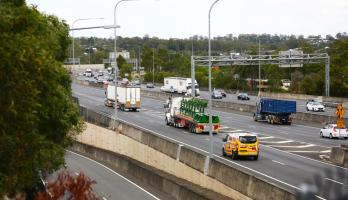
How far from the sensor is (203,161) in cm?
3167

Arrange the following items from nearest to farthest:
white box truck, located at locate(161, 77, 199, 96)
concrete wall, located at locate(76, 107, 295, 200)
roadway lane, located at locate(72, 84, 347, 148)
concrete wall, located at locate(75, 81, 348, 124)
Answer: concrete wall, located at locate(76, 107, 295, 200), roadway lane, located at locate(72, 84, 347, 148), concrete wall, located at locate(75, 81, 348, 124), white box truck, located at locate(161, 77, 199, 96)

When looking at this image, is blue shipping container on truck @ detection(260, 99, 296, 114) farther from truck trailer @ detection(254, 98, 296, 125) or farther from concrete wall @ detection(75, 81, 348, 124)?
concrete wall @ detection(75, 81, 348, 124)

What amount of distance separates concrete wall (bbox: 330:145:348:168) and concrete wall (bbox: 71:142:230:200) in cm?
946

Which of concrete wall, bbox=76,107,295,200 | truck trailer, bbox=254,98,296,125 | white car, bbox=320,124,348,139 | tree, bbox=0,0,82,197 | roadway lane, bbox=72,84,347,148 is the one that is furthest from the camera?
truck trailer, bbox=254,98,296,125

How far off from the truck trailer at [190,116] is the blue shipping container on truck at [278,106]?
9438mm

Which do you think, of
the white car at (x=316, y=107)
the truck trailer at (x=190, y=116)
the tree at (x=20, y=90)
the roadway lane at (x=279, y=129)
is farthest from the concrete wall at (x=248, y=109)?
the tree at (x=20, y=90)

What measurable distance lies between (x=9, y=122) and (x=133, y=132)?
32.4 meters

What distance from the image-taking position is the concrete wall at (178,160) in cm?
2466

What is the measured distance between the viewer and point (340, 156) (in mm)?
37062

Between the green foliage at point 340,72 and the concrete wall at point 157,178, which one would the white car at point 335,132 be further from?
the green foliage at point 340,72

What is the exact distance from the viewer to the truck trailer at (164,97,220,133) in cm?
5378

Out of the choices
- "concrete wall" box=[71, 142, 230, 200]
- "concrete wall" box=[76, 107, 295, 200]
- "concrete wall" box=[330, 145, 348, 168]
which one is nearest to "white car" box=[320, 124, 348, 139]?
"concrete wall" box=[330, 145, 348, 168]

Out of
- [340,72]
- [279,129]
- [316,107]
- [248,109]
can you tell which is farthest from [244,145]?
[340,72]

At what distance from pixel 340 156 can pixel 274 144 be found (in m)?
10.9
